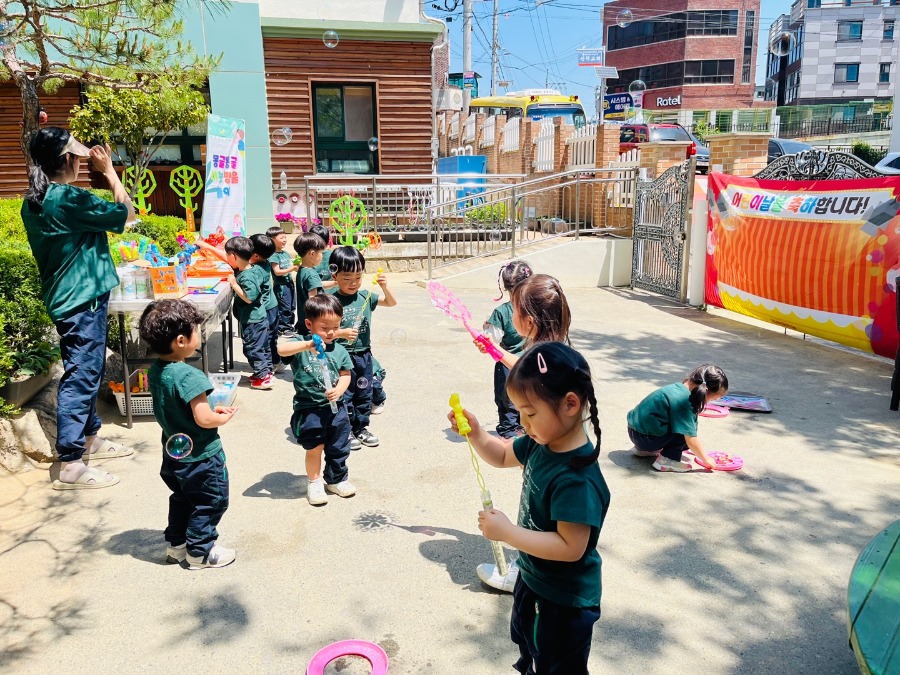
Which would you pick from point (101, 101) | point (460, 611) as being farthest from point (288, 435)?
point (101, 101)

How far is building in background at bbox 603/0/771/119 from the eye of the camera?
48.1m

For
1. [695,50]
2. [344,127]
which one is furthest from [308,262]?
[695,50]

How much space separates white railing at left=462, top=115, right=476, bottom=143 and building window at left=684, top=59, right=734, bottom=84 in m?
29.9

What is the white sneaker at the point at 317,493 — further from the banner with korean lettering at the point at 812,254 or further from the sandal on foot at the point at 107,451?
the banner with korean lettering at the point at 812,254

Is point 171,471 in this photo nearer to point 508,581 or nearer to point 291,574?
point 291,574

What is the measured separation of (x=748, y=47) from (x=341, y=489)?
55247 mm

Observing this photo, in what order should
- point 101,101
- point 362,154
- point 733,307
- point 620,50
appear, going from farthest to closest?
point 620,50
point 362,154
point 101,101
point 733,307

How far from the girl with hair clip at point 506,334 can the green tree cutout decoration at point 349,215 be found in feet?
25.5

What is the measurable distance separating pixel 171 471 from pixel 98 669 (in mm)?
804

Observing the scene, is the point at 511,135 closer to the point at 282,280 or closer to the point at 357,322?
the point at 282,280

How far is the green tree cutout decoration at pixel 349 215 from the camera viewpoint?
12281 millimetres

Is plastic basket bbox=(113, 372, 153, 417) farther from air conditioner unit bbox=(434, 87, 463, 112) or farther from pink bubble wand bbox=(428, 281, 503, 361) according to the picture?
air conditioner unit bbox=(434, 87, 463, 112)

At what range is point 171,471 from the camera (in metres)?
3.05

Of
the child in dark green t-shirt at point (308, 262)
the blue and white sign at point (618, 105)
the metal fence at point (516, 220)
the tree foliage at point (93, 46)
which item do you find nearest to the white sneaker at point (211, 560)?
the child in dark green t-shirt at point (308, 262)
